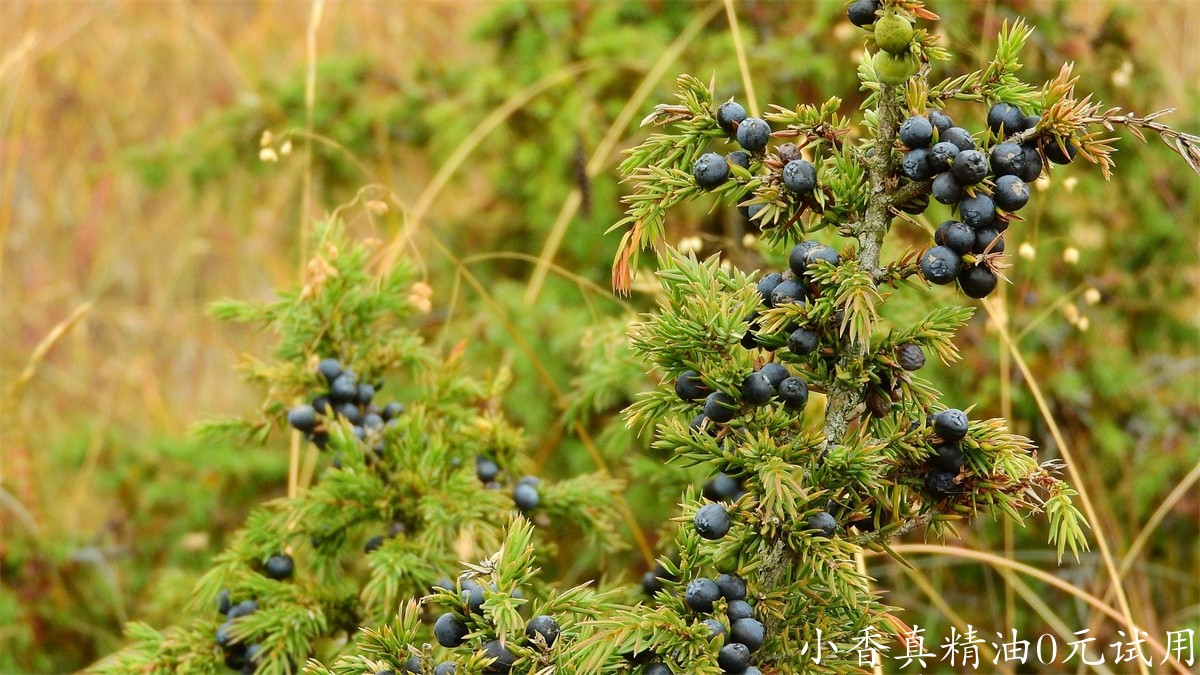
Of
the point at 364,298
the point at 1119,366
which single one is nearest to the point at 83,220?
the point at 364,298

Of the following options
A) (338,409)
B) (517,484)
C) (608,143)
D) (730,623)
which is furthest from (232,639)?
(608,143)

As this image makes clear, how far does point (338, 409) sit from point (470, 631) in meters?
0.47

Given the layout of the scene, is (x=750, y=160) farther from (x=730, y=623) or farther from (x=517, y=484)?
(x=517, y=484)

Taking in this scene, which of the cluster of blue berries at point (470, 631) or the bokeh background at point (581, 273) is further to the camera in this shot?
the bokeh background at point (581, 273)

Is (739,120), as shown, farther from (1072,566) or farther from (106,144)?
(106,144)

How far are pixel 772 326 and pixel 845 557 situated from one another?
213mm

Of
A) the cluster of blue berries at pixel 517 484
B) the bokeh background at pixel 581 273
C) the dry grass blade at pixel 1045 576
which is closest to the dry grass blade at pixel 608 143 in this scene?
the bokeh background at pixel 581 273

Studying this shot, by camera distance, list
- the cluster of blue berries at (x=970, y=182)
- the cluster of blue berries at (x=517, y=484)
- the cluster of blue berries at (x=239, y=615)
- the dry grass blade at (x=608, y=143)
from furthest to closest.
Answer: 1. the dry grass blade at (x=608, y=143)
2. the cluster of blue berries at (x=517, y=484)
3. the cluster of blue berries at (x=239, y=615)
4. the cluster of blue berries at (x=970, y=182)

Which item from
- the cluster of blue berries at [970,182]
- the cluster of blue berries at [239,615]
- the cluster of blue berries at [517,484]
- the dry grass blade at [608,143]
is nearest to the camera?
the cluster of blue berries at [970,182]

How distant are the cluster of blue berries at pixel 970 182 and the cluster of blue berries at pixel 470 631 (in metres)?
0.46

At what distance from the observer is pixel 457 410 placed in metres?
1.39

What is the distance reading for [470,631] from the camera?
945 mm

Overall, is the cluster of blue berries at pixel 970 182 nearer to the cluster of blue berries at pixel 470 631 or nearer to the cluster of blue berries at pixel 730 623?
the cluster of blue berries at pixel 730 623

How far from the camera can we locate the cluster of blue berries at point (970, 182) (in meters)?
0.90
